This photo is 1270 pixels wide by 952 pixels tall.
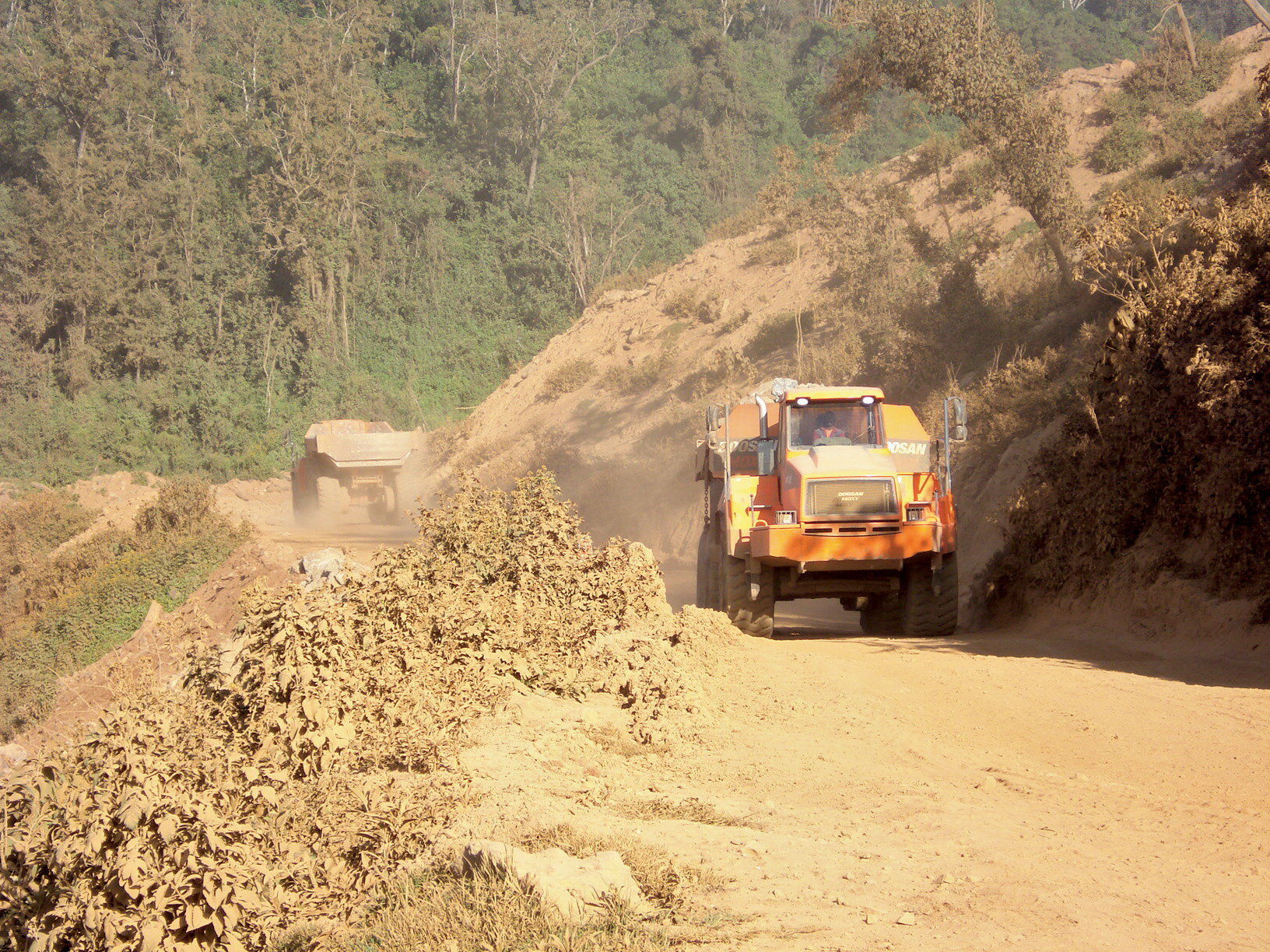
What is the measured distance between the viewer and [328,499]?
25.8 meters

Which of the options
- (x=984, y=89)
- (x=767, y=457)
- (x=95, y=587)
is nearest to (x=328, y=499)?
(x=95, y=587)

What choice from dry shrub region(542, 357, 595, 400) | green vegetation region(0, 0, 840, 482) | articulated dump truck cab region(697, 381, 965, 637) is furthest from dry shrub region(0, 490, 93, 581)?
articulated dump truck cab region(697, 381, 965, 637)

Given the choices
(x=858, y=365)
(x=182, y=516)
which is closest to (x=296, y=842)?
(x=182, y=516)

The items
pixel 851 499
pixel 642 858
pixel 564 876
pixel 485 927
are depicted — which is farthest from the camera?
pixel 851 499

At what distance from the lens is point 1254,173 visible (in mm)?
16406

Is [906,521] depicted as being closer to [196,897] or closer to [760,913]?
[760,913]

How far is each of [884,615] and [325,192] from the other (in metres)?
36.9

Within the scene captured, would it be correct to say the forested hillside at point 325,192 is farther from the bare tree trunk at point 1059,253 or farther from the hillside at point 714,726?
→ the bare tree trunk at point 1059,253

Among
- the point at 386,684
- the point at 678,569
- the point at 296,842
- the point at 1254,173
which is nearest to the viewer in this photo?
the point at 296,842

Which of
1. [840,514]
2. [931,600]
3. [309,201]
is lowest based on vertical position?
[931,600]

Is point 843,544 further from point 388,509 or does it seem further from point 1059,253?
point 388,509

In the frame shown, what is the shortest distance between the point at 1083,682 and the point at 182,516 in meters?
16.9

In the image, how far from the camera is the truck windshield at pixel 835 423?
1170 cm

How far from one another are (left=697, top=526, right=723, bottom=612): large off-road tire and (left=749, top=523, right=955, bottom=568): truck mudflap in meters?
1.41
